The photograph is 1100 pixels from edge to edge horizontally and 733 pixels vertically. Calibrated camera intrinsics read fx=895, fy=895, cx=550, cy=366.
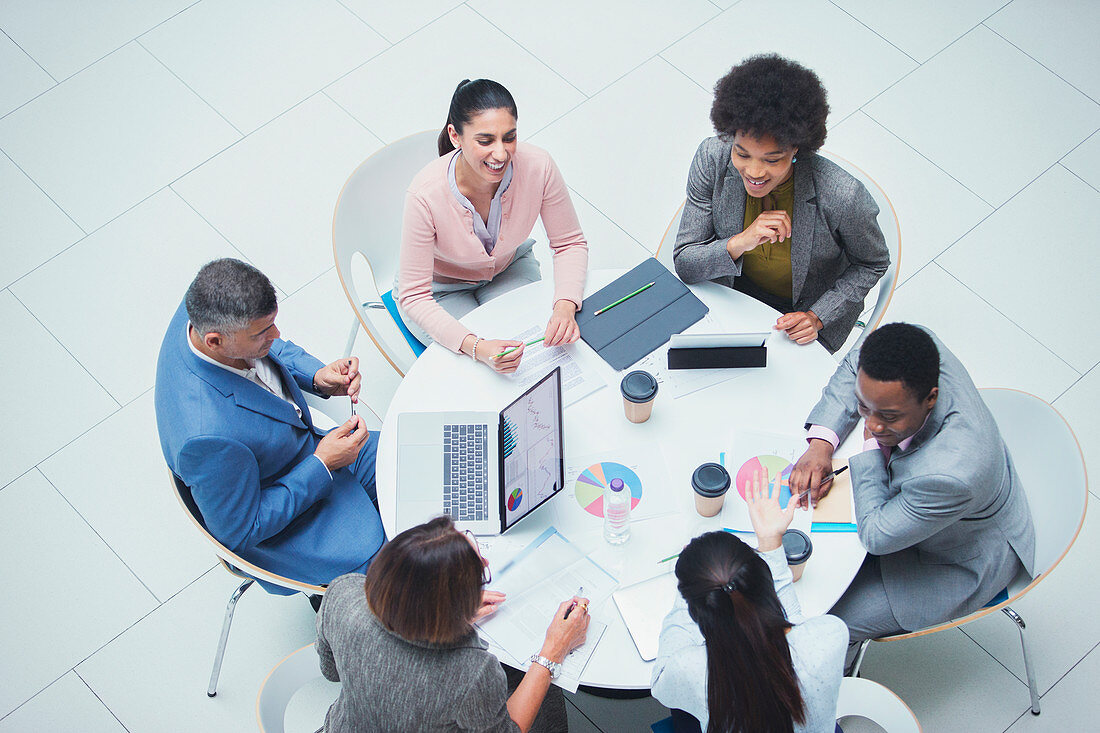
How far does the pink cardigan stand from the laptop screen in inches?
16.6

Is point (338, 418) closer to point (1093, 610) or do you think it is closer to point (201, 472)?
point (201, 472)

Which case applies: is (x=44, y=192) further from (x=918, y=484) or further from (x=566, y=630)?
(x=918, y=484)

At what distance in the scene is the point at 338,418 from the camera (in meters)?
2.83

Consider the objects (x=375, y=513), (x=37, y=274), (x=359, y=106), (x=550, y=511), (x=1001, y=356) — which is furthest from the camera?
(x=359, y=106)

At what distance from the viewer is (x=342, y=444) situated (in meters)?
2.44

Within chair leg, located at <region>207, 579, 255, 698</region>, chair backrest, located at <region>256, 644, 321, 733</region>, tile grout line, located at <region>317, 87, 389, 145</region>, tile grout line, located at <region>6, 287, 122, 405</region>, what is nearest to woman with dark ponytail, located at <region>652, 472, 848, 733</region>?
chair backrest, located at <region>256, 644, 321, 733</region>

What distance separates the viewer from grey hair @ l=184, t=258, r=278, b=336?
209cm

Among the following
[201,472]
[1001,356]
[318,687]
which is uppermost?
[201,472]

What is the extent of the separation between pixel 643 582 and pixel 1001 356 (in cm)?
204

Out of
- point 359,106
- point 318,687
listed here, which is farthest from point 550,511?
point 359,106

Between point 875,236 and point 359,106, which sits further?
point 359,106

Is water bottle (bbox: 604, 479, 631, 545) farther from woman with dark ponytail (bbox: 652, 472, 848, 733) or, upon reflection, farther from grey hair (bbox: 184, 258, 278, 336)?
grey hair (bbox: 184, 258, 278, 336)

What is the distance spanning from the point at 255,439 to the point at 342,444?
264mm

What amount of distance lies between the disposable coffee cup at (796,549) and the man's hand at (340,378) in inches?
51.3
